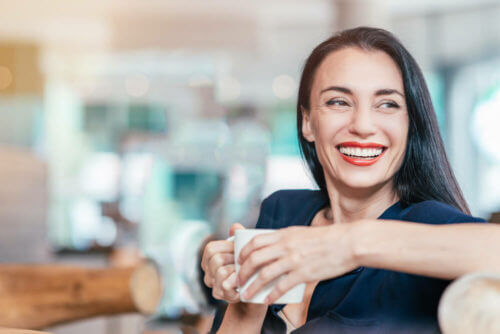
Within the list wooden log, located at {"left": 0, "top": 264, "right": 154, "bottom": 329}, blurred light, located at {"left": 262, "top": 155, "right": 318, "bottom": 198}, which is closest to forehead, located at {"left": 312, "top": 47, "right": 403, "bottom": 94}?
wooden log, located at {"left": 0, "top": 264, "right": 154, "bottom": 329}

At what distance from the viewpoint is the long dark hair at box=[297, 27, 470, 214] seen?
1065mm

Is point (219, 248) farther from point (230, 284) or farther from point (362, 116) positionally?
point (362, 116)

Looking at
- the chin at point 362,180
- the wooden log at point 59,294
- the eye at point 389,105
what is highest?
the eye at point 389,105

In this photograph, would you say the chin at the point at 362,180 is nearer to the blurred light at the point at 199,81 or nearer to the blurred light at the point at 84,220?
the blurred light at the point at 199,81

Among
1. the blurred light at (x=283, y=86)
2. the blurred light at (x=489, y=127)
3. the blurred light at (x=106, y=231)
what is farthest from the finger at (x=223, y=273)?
the blurred light at (x=283, y=86)

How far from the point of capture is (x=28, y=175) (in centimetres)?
244

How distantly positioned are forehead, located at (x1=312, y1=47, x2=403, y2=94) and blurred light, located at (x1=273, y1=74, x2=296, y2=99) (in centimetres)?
707

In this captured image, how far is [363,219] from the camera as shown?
2.91 feet

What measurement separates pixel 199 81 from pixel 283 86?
106cm

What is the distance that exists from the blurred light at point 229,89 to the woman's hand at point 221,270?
280 inches

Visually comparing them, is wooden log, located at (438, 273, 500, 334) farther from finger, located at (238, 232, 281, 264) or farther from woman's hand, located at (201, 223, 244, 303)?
woman's hand, located at (201, 223, 244, 303)

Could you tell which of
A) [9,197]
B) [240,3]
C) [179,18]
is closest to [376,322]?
[9,197]

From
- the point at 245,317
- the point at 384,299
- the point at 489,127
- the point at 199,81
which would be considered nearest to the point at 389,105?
the point at 384,299

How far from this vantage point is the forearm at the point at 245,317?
108cm
